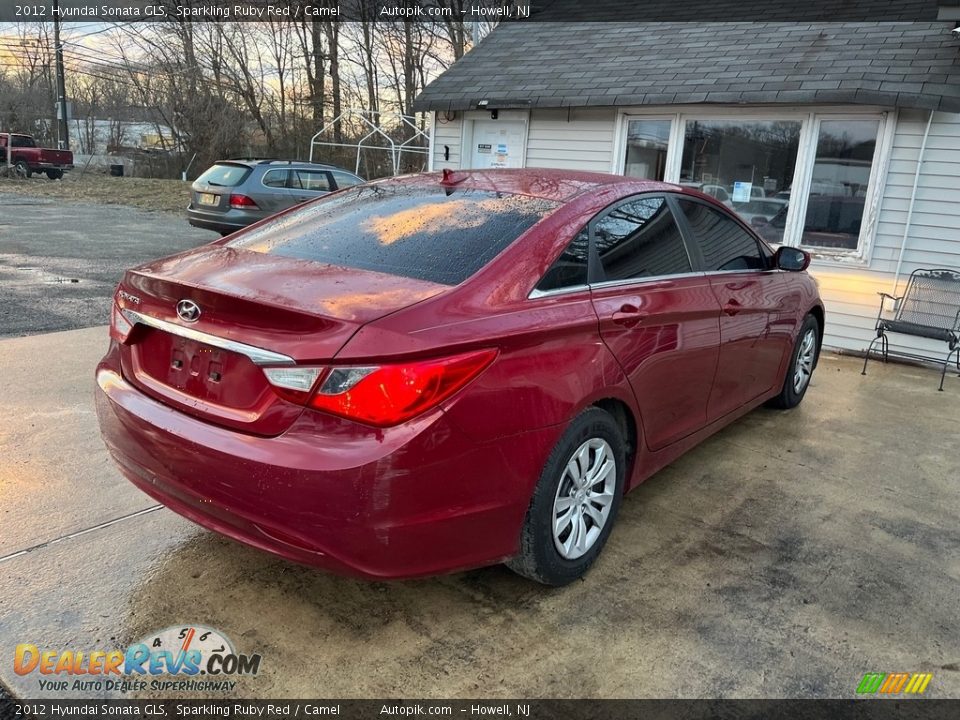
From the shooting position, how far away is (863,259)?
7.29 metres

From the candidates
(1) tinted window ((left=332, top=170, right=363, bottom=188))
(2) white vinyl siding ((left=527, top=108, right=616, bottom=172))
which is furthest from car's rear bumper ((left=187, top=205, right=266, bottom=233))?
(2) white vinyl siding ((left=527, top=108, right=616, bottom=172))

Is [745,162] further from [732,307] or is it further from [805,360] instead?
[732,307]

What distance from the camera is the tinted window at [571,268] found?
8.64 ft

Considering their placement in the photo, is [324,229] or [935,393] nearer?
[324,229]

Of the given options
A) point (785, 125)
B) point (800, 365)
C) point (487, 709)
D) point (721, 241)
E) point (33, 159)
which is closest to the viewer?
point (487, 709)

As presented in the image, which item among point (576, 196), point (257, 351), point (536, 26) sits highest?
point (536, 26)

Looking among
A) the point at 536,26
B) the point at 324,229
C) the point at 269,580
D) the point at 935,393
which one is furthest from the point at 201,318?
the point at 536,26

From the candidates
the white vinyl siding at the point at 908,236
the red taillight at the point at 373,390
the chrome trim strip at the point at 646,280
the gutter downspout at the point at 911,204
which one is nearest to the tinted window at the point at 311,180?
the white vinyl siding at the point at 908,236

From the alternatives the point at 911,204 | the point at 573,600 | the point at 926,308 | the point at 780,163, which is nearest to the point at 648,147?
the point at 780,163

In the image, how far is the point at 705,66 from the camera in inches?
321

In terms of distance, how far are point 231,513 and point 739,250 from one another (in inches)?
123

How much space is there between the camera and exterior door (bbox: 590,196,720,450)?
2893 mm

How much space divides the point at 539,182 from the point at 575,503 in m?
1.45

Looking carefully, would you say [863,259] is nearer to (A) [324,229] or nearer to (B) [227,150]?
(A) [324,229]
